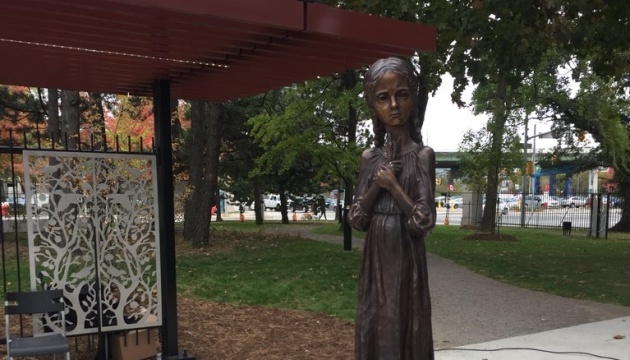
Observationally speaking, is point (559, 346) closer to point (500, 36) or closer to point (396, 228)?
point (396, 228)

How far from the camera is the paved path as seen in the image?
6695mm

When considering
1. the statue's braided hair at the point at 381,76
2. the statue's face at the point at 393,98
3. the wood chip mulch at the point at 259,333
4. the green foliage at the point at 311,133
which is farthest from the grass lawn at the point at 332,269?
the statue's face at the point at 393,98

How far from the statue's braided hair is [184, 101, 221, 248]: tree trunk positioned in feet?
37.9

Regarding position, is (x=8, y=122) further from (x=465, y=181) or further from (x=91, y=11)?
(x=465, y=181)

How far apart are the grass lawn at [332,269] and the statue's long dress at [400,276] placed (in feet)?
14.9

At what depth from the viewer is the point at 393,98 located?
Answer: 2754mm

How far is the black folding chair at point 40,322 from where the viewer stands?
14.3 feet

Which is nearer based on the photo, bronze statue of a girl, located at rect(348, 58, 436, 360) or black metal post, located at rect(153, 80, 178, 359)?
bronze statue of a girl, located at rect(348, 58, 436, 360)

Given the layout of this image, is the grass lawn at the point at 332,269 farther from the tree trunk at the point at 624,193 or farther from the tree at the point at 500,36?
the tree trunk at the point at 624,193

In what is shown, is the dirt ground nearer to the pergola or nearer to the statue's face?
the pergola

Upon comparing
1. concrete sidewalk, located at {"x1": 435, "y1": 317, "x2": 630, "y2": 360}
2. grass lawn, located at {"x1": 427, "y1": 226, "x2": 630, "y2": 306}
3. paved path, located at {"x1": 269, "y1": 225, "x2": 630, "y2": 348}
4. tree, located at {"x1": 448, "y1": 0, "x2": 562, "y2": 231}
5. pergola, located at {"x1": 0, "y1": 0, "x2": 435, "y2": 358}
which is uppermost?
tree, located at {"x1": 448, "y1": 0, "x2": 562, "y2": 231}

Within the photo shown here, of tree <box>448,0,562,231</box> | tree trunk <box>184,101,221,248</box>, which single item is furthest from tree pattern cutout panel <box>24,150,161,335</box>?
tree trunk <box>184,101,221,248</box>

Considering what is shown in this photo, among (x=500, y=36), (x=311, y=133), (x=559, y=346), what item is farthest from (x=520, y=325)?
(x=311, y=133)

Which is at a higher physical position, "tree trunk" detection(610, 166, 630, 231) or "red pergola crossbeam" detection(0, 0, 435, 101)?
"red pergola crossbeam" detection(0, 0, 435, 101)
